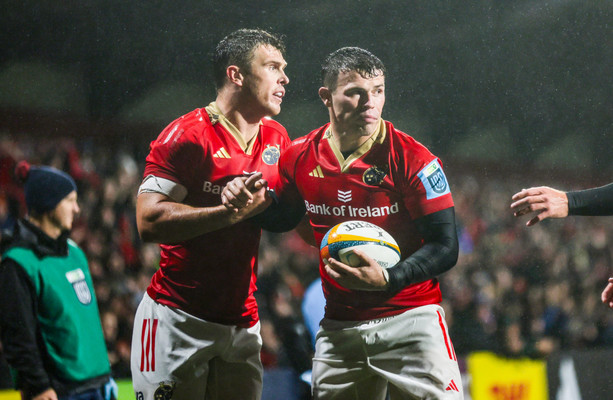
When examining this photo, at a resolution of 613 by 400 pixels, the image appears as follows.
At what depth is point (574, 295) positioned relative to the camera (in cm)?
364

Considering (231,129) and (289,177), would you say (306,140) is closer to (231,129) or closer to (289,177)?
(289,177)

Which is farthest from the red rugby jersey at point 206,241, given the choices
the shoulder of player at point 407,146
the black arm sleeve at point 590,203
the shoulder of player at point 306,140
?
the black arm sleeve at point 590,203

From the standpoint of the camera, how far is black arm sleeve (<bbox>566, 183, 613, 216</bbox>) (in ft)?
7.74

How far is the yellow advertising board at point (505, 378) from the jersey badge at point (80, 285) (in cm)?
217

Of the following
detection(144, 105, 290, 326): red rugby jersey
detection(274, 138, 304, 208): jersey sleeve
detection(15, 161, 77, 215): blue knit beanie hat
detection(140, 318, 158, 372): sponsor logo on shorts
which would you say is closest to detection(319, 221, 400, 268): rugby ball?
detection(274, 138, 304, 208): jersey sleeve

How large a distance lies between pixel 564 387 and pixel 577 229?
99cm

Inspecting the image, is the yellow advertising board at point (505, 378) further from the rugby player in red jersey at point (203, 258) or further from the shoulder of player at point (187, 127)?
the shoulder of player at point (187, 127)

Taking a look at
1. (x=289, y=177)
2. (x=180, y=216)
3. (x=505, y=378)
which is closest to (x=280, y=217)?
(x=289, y=177)

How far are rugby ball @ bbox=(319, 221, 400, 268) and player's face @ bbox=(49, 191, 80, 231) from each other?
1206 mm

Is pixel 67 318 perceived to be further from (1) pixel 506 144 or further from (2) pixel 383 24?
(1) pixel 506 144

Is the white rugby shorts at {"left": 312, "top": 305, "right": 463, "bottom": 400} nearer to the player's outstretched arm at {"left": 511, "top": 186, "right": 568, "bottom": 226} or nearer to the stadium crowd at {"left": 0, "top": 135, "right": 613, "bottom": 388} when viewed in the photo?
the player's outstretched arm at {"left": 511, "top": 186, "right": 568, "bottom": 226}

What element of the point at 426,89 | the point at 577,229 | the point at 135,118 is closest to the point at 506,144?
the point at 426,89

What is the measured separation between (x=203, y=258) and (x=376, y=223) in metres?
0.68

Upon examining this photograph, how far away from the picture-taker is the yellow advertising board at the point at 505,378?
3486mm
